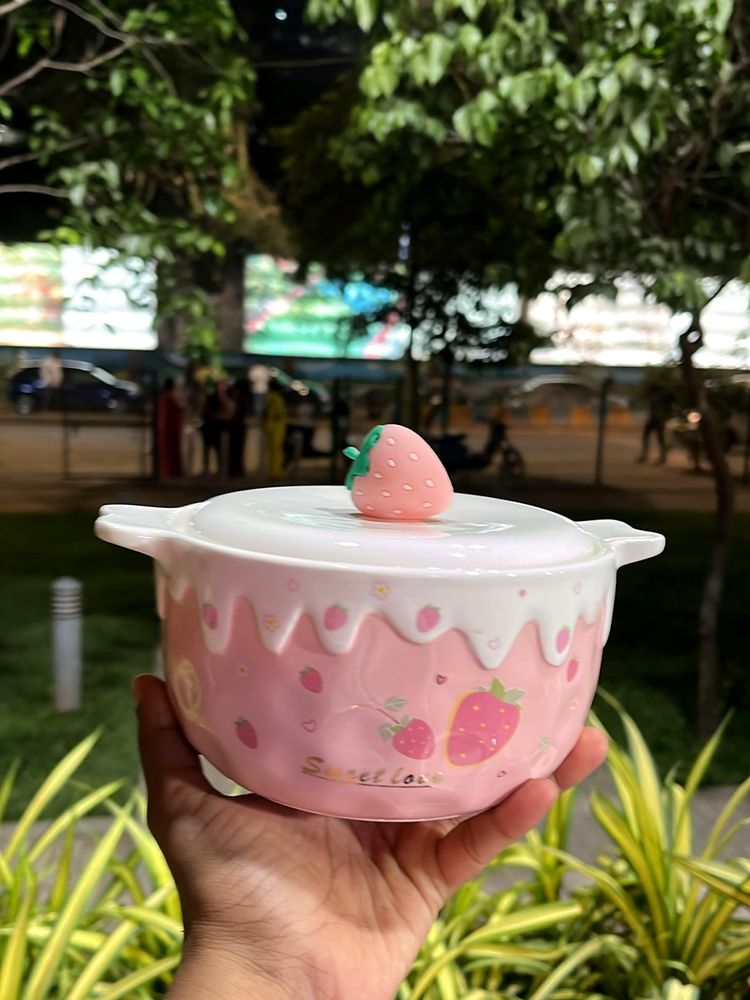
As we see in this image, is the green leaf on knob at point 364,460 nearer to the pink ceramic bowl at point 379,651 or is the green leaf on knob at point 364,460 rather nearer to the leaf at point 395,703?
the pink ceramic bowl at point 379,651

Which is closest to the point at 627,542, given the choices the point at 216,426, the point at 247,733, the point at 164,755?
the point at 247,733

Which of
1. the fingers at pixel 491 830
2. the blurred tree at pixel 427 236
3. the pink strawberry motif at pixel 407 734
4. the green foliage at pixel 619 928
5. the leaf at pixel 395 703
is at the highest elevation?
the blurred tree at pixel 427 236

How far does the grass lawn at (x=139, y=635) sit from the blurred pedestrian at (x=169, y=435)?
530mm

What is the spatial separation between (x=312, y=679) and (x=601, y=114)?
180 centimetres

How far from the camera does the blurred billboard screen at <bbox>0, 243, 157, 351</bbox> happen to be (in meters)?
2.90

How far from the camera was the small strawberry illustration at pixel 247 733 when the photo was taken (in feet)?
2.50

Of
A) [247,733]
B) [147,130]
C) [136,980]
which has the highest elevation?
[147,130]

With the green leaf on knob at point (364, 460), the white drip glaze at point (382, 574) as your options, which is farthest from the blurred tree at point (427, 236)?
the white drip glaze at point (382, 574)

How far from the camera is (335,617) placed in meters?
0.71

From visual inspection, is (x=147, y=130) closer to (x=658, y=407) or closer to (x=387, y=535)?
(x=658, y=407)

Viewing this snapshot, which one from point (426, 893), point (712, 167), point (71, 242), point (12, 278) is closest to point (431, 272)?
point (712, 167)

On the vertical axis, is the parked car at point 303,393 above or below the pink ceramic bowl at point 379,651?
above

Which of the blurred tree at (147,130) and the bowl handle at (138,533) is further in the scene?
the blurred tree at (147,130)

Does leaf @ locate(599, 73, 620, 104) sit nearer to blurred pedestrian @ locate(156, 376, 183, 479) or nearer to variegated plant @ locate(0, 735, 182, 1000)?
variegated plant @ locate(0, 735, 182, 1000)
